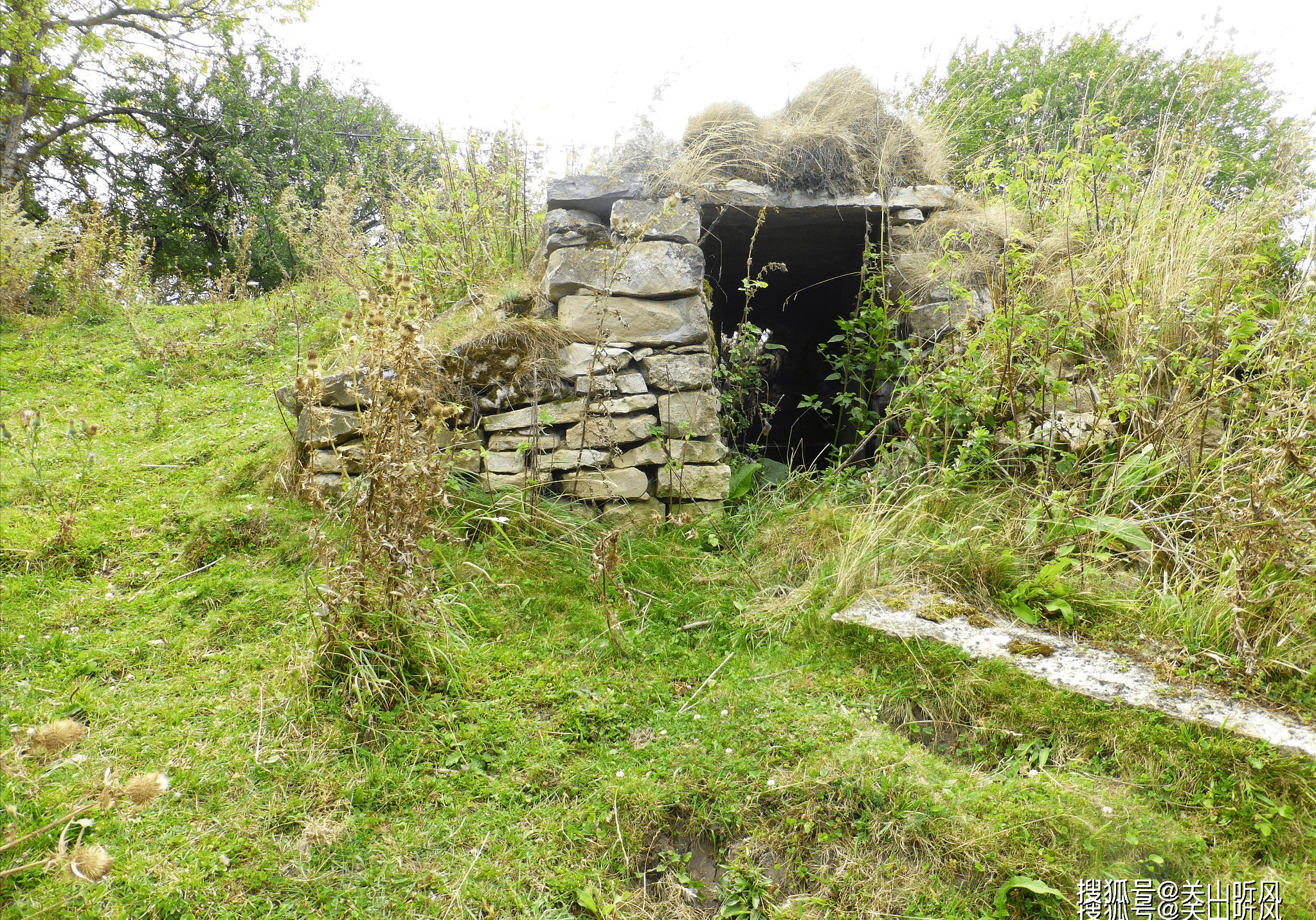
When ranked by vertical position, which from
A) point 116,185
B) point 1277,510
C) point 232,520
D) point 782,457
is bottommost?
point 782,457

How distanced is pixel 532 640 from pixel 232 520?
180 cm

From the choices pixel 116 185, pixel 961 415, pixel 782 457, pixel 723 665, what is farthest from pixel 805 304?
pixel 116 185

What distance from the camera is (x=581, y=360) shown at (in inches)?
154

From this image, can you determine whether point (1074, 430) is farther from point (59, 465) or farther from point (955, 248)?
point (59, 465)

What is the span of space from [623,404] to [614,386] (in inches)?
4.5

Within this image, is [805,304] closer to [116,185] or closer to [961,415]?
[961,415]

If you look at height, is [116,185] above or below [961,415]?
above

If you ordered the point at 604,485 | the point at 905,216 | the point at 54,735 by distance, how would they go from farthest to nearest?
the point at 905,216, the point at 604,485, the point at 54,735

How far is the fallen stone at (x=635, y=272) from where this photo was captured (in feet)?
13.1

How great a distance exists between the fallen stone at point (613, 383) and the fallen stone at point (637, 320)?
21 centimetres

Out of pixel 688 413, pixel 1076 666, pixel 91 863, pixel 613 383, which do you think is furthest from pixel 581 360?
pixel 91 863

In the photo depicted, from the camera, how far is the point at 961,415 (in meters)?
3.74

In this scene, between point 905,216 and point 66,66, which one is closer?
point 905,216

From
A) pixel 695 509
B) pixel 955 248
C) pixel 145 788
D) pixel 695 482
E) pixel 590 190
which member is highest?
pixel 590 190
